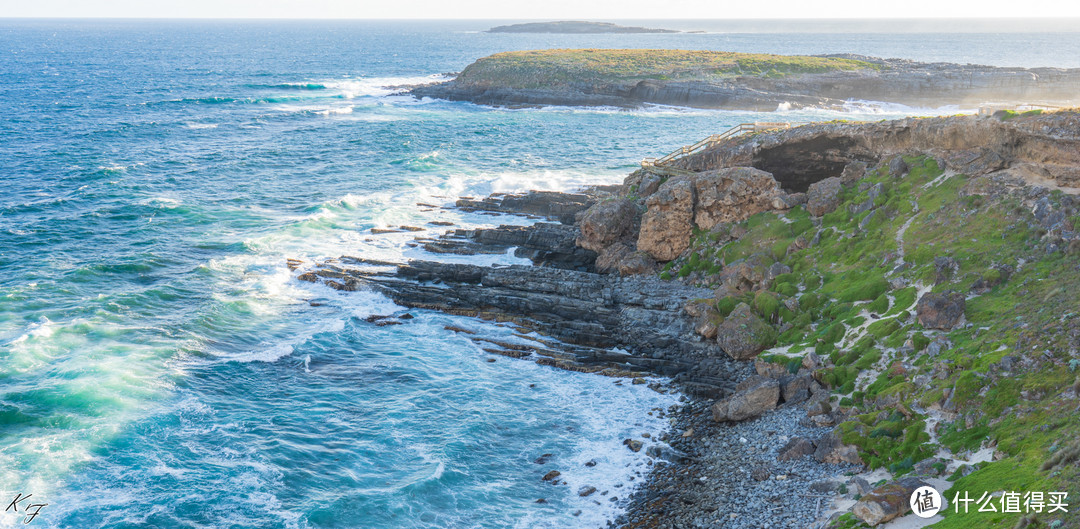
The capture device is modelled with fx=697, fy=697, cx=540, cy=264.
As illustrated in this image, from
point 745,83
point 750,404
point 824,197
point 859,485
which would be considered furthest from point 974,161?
point 745,83

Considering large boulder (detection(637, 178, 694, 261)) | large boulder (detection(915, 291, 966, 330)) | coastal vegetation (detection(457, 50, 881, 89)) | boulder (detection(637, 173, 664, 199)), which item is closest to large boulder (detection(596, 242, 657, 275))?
large boulder (detection(637, 178, 694, 261))

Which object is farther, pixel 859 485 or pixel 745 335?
pixel 745 335

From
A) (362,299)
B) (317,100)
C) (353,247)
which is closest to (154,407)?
(362,299)

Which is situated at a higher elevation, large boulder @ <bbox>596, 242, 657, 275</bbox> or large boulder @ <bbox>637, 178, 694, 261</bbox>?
large boulder @ <bbox>637, 178, 694, 261</bbox>

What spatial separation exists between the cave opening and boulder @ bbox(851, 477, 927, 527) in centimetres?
2170

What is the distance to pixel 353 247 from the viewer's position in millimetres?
44094

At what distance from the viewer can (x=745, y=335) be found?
28484mm

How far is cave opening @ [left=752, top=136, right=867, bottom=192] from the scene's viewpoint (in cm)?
3609

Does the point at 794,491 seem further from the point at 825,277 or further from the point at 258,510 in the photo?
the point at 258,510

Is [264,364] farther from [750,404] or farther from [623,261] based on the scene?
[750,404]

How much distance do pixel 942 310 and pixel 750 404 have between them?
7.27 m

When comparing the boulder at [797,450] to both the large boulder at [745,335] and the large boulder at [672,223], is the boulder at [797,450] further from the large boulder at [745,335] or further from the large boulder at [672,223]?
the large boulder at [672,223]

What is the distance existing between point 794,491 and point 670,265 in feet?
58.2

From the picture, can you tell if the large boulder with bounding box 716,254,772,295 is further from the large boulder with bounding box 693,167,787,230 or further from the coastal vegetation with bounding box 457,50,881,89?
the coastal vegetation with bounding box 457,50,881,89
